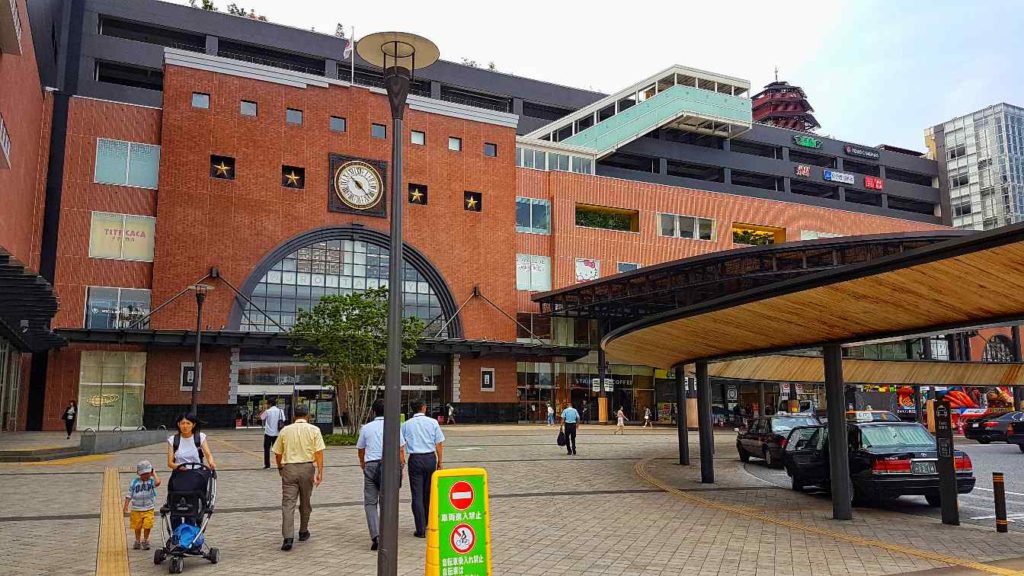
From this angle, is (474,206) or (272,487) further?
(474,206)

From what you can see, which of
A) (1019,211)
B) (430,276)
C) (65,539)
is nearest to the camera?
(65,539)

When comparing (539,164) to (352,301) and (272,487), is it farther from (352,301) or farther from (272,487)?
(272,487)

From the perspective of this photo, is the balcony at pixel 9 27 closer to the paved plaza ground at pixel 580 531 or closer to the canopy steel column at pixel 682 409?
the paved plaza ground at pixel 580 531

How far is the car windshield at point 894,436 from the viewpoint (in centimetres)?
1282

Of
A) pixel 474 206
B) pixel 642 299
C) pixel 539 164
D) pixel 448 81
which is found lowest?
pixel 642 299

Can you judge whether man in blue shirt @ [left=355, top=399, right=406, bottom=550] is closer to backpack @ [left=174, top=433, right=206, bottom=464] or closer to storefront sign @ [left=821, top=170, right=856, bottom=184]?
backpack @ [left=174, top=433, right=206, bottom=464]

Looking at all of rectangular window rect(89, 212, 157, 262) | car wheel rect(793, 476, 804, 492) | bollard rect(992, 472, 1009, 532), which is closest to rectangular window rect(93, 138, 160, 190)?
rectangular window rect(89, 212, 157, 262)

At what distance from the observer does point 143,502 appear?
8.63 meters

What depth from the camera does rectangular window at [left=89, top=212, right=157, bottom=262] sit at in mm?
37594

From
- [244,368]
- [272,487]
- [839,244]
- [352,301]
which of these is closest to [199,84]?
[244,368]

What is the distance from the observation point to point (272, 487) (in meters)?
14.7

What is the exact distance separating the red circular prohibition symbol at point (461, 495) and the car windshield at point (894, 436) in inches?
345

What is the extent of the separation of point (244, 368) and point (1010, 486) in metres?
34.2

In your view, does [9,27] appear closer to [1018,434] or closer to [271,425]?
[271,425]
